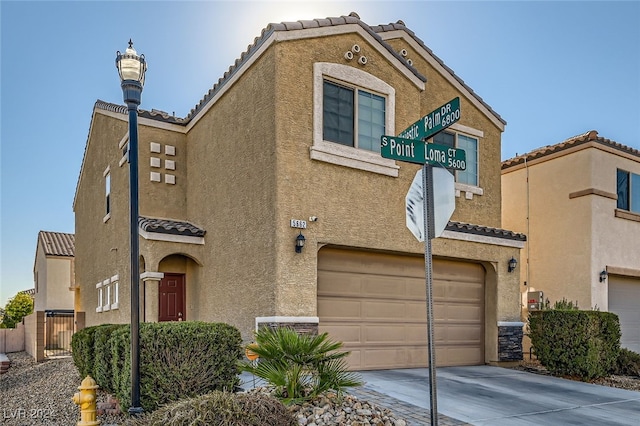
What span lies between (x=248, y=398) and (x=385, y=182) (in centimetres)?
707

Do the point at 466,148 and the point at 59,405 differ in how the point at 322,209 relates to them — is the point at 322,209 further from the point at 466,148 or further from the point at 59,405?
the point at 59,405

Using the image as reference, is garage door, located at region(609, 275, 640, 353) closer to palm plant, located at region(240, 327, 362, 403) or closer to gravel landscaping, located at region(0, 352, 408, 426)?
gravel landscaping, located at region(0, 352, 408, 426)

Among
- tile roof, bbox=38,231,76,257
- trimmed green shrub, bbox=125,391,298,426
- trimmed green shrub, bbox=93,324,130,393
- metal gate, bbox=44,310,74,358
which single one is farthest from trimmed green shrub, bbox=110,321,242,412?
tile roof, bbox=38,231,76,257

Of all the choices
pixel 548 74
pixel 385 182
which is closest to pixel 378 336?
pixel 385 182

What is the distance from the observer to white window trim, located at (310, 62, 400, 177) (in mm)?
10648

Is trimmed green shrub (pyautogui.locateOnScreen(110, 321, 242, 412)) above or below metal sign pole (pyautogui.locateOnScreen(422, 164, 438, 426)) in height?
below

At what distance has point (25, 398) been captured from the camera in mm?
11570

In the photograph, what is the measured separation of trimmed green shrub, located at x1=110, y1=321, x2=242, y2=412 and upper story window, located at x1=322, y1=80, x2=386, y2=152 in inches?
200

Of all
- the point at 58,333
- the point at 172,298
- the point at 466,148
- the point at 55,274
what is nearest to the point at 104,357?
the point at 172,298

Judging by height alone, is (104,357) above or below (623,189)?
below

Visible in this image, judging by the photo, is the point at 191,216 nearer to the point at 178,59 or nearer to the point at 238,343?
the point at 178,59

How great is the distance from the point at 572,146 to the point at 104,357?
14832mm

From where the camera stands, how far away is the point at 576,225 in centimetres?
1645

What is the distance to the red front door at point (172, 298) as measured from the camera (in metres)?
13.4
